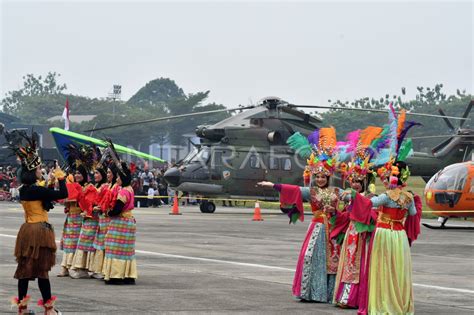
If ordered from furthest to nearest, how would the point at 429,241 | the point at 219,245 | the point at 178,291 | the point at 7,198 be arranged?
the point at 7,198 < the point at 429,241 < the point at 219,245 < the point at 178,291

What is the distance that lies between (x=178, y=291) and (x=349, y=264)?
2.58m

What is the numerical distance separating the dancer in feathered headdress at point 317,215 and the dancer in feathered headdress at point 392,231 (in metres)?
0.77

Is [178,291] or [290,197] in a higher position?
[290,197]

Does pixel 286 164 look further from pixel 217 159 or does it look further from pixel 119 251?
pixel 119 251

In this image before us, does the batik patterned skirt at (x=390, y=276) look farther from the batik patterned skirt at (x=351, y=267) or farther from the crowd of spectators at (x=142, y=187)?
the crowd of spectators at (x=142, y=187)

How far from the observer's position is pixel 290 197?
46.6 ft

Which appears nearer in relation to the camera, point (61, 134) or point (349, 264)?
point (349, 264)

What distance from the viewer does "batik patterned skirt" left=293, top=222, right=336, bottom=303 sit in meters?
14.1

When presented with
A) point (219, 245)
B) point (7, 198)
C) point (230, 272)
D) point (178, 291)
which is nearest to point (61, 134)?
point (7, 198)

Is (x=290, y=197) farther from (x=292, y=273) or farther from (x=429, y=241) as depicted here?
(x=429, y=241)

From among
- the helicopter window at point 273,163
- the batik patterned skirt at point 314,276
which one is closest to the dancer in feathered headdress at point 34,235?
the batik patterned skirt at point 314,276

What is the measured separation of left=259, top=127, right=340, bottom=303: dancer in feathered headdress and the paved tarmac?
0.96ft

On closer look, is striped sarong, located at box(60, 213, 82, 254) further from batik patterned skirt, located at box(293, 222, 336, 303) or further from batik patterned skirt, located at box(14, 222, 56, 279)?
→ batik patterned skirt, located at box(14, 222, 56, 279)

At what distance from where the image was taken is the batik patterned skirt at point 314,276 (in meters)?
14.1
